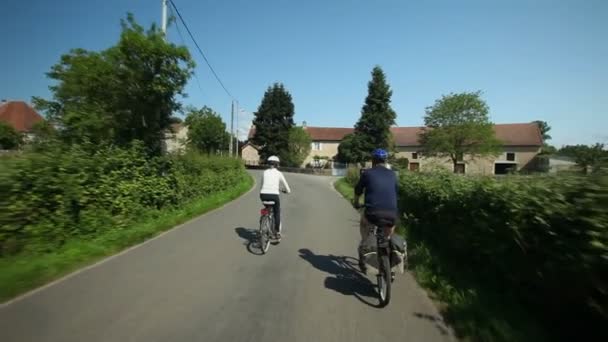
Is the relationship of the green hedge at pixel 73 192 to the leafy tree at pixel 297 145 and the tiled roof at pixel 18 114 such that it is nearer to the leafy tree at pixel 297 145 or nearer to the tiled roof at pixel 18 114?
the leafy tree at pixel 297 145

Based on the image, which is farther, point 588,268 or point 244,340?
point 244,340

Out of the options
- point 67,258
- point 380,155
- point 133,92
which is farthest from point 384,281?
point 133,92

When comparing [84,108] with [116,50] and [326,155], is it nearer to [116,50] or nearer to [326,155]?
[116,50]

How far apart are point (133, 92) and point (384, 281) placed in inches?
402

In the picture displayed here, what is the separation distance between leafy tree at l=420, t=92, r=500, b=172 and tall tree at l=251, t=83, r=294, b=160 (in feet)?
86.1

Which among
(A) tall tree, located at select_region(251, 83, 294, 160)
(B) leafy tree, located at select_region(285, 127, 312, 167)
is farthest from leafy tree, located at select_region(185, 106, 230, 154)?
(B) leafy tree, located at select_region(285, 127, 312, 167)

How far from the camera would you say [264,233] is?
7.37 m

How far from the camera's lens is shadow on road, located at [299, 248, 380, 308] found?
195 inches

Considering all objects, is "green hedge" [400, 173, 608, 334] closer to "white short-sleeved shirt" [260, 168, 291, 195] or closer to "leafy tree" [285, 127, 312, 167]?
"white short-sleeved shirt" [260, 168, 291, 195]

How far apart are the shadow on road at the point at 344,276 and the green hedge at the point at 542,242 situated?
1.86 m

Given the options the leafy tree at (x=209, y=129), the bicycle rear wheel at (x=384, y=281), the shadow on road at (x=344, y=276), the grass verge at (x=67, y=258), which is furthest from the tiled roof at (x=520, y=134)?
the bicycle rear wheel at (x=384, y=281)

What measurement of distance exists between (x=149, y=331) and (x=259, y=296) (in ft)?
4.93

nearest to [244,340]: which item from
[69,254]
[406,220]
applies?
[69,254]

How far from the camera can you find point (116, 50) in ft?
37.0
